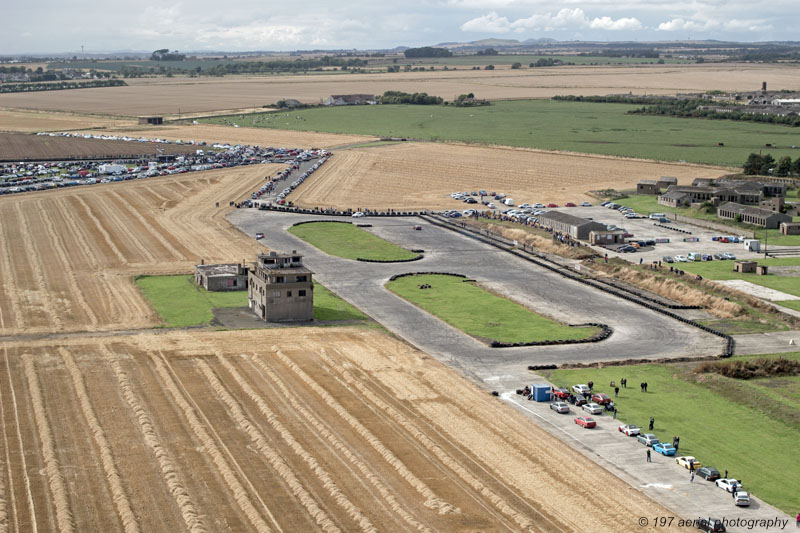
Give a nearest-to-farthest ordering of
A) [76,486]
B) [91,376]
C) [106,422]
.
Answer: [76,486] < [106,422] < [91,376]

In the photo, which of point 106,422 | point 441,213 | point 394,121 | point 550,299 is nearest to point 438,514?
point 106,422

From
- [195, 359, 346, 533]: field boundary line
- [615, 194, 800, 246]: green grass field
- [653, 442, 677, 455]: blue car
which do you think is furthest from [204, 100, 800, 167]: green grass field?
[195, 359, 346, 533]: field boundary line

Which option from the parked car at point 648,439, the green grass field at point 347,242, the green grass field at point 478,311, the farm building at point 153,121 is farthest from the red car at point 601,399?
the farm building at point 153,121

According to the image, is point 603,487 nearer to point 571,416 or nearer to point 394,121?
point 571,416

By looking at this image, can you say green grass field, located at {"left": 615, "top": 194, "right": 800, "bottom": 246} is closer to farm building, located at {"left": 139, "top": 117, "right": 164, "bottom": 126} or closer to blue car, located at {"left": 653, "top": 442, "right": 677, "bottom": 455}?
blue car, located at {"left": 653, "top": 442, "right": 677, "bottom": 455}

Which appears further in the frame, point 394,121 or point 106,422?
point 394,121

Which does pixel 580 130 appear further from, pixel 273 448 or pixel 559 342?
pixel 273 448

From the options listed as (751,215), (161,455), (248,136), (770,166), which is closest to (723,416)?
(161,455)

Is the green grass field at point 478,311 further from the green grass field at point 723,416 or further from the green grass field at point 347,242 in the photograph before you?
the green grass field at point 347,242
